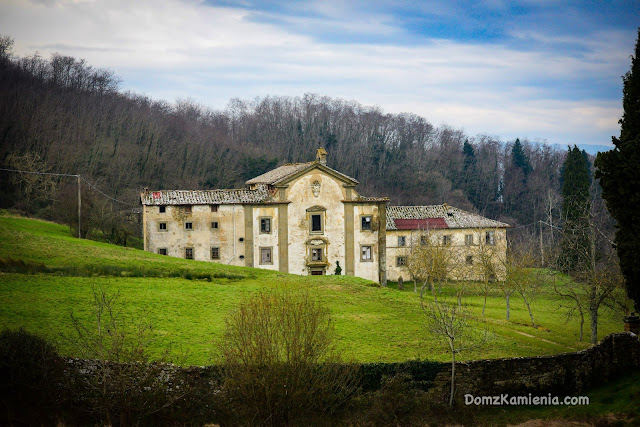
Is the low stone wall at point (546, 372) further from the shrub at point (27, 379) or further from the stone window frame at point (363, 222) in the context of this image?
the stone window frame at point (363, 222)

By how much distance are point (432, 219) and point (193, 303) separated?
91.9ft

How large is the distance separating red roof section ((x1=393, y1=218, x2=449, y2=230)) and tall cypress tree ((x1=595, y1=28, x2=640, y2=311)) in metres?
29.1

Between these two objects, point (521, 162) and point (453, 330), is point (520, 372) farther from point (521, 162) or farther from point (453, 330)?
point (521, 162)

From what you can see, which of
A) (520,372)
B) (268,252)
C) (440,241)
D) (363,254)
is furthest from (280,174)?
(520,372)

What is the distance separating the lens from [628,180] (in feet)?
69.1

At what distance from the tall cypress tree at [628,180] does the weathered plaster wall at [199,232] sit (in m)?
28.2

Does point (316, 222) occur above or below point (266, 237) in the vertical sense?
above

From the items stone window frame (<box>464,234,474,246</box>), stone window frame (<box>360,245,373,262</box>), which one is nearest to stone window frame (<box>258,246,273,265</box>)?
stone window frame (<box>360,245,373,262</box>)

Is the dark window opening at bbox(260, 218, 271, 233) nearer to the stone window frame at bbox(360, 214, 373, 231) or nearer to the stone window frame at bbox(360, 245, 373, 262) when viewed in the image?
the stone window frame at bbox(360, 214, 373, 231)

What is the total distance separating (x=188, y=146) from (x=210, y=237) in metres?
44.2

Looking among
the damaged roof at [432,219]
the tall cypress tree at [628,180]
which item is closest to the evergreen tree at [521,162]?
the damaged roof at [432,219]

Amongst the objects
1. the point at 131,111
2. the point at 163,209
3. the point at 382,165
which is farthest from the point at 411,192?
the point at 163,209

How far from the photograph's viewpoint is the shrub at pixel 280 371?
661 inches

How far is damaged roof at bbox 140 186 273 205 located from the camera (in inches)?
1777
